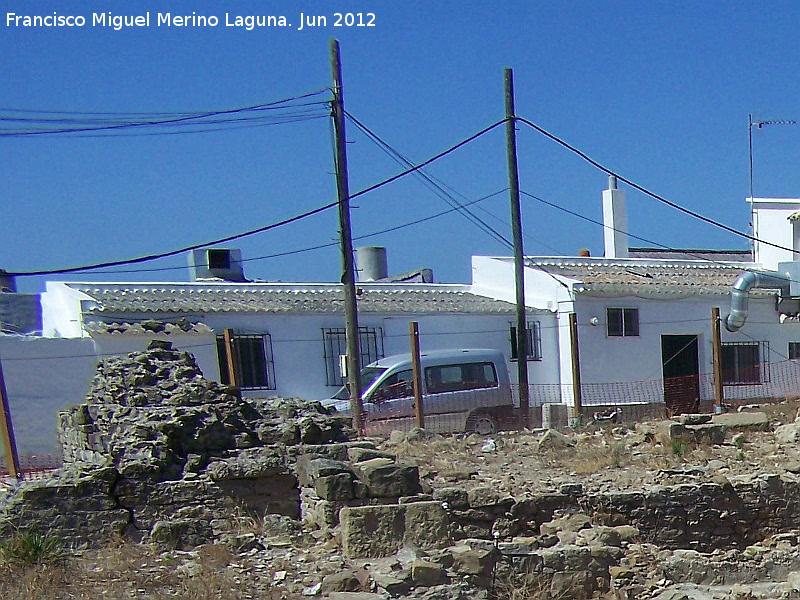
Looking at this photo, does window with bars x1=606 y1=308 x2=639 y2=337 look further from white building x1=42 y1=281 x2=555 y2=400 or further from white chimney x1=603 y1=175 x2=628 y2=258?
white chimney x1=603 y1=175 x2=628 y2=258

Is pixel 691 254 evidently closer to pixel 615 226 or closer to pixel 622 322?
pixel 615 226

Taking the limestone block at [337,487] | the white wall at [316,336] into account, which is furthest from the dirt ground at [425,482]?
the white wall at [316,336]

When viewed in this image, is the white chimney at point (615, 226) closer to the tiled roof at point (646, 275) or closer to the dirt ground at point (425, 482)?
the tiled roof at point (646, 275)

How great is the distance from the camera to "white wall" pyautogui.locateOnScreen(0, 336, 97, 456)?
16078 millimetres

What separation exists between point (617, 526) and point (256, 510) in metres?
3.14

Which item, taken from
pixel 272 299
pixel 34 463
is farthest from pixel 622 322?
pixel 34 463

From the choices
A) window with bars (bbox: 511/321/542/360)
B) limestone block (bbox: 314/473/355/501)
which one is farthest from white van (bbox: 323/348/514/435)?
limestone block (bbox: 314/473/355/501)

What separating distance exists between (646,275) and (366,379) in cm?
924

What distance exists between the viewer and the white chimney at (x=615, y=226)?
26719 millimetres

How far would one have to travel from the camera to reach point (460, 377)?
1736 centimetres

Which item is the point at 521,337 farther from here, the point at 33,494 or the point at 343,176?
the point at 33,494

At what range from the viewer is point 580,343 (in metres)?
20.8

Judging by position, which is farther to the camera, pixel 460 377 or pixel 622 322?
pixel 622 322

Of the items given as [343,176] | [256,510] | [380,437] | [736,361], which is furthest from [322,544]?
[736,361]
